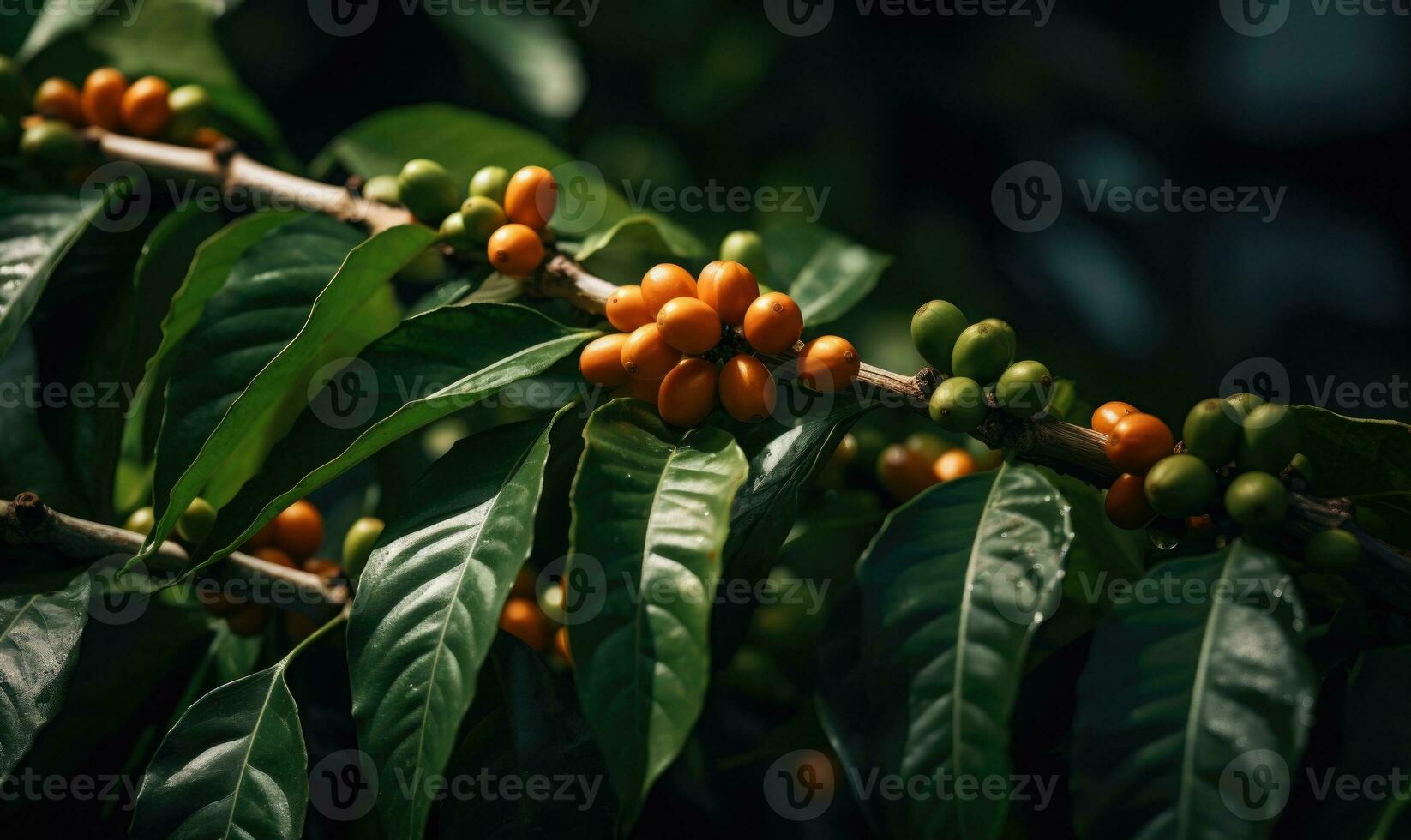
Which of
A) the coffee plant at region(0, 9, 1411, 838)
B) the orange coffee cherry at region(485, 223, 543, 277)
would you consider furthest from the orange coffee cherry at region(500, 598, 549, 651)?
the orange coffee cherry at region(485, 223, 543, 277)

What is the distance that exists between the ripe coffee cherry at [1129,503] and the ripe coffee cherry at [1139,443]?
13 mm

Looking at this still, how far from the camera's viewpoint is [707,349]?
0.92 m

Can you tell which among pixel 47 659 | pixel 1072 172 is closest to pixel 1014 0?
pixel 1072 172

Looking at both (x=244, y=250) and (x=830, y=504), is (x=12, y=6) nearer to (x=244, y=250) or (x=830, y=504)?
(x=244, y=250)

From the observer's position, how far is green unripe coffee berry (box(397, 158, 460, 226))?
117cm

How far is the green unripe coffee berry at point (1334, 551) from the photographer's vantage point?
0.77m

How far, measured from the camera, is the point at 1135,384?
1913mm

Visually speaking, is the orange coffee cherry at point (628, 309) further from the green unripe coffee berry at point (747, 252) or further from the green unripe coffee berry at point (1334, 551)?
the green unripe coffee berry at point (1334, 551)

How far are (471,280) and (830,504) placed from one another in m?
0.54

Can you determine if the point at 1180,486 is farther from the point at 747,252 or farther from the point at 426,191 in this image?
the point at 426,191

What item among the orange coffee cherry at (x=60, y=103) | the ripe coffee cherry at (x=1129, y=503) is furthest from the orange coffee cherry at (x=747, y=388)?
the orange coffee cherry at (x=60, y=103)

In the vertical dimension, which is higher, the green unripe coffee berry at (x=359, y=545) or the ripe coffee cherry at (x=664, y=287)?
the ripe coffee cherry at (x=664, y=287)

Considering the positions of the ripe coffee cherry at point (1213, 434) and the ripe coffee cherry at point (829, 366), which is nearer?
the ripe coffee cherry at point (1213, 434)

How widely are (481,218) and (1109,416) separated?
71 centimetres
